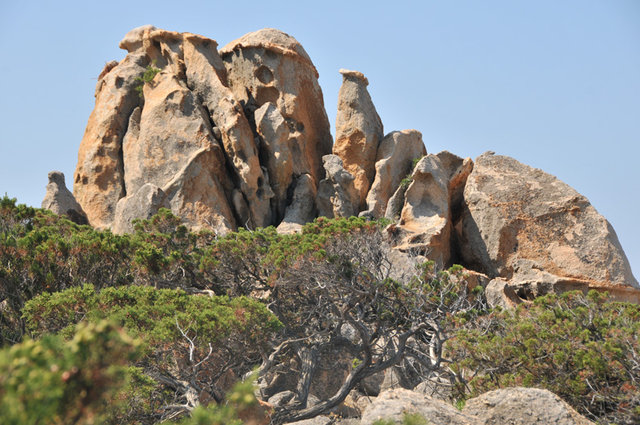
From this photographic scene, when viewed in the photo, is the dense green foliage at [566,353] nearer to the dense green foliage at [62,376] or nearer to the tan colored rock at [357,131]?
the dense green foliage at [62,376]

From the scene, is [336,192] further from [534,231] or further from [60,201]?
[60,201]

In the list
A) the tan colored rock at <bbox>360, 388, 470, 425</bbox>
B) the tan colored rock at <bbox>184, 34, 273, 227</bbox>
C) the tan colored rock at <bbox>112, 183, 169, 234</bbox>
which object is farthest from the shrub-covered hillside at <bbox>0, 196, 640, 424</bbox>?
the tan colored rock at <bbox>184, 34, 273, 227</bbox>

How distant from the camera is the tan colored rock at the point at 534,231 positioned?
24750 mm

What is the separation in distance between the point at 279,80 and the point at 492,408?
74.0 ft

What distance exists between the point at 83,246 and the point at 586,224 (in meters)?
18.3

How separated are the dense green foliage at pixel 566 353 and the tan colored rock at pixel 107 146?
60.4ft

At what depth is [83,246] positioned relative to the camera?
58.4ft

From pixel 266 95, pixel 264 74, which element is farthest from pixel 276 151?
pixel 264 74

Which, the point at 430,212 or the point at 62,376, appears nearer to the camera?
the point at 62,376

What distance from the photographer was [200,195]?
26812mm

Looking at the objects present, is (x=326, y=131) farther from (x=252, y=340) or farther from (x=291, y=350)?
(x=252, y=340)

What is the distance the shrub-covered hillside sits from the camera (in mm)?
13625

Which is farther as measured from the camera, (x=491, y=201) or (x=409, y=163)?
(x=409, y=163)

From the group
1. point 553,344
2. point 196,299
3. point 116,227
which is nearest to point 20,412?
point 196,299
